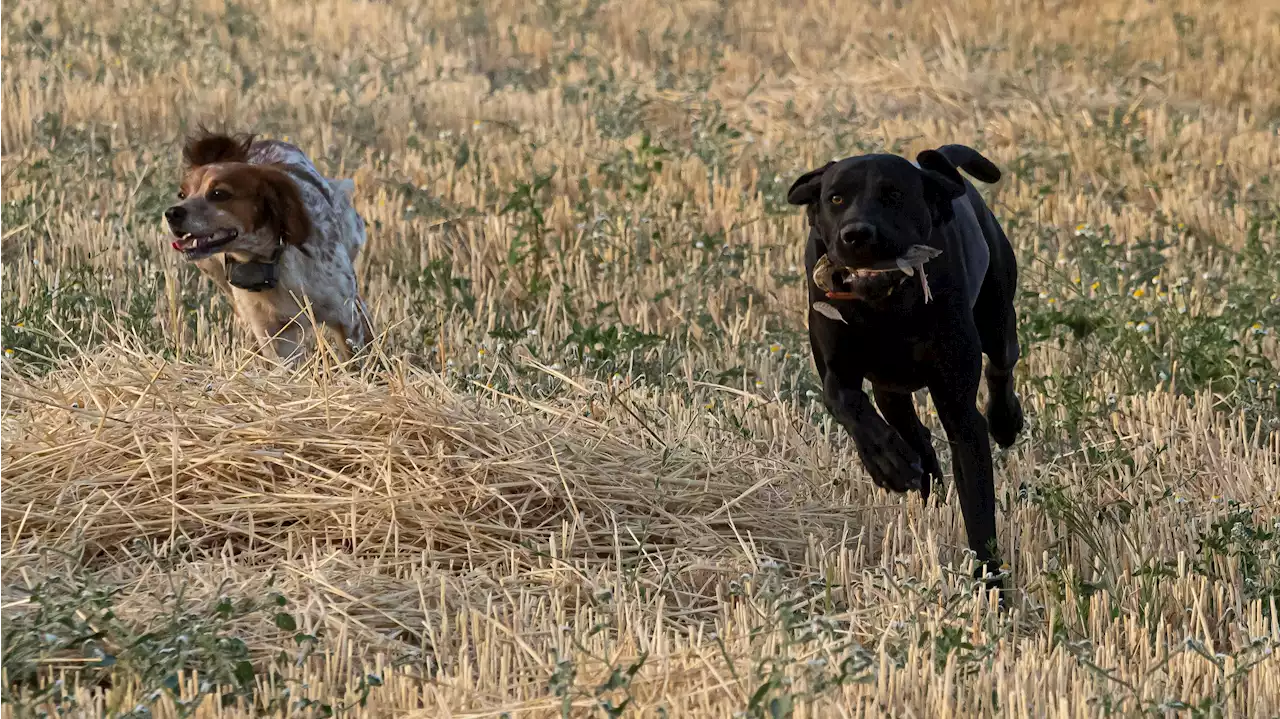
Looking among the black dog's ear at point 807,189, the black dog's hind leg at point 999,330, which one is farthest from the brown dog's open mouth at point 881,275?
the black dog's hind leg at point 999,330

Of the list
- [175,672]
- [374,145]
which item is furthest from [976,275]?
[374,145]

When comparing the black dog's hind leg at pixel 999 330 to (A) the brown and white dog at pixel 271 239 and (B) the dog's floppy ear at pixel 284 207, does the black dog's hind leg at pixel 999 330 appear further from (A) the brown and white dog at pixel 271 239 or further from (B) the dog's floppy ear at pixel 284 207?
(B) the dog's floppy ear at pixel 284 207

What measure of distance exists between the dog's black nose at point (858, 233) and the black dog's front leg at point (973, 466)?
54 cm

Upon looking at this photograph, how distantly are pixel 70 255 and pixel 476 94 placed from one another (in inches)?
188

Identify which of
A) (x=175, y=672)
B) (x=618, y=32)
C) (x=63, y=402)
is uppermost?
(x=175, y=672)

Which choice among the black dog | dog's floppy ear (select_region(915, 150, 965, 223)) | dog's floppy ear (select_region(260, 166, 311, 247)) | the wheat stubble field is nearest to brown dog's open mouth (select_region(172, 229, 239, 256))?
dog's floppy ear (select_region(260, 166, 311, 247))

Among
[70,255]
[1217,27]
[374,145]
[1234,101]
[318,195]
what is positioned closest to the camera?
[318,195]

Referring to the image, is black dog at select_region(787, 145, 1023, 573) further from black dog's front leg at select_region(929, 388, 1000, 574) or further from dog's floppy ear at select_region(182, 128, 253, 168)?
dog's floppy ear at select_region(182, 128, 253, 168)

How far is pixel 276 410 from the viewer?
4.50 meters

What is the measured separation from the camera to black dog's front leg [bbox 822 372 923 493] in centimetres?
407

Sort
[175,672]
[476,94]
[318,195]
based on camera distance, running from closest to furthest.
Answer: [175,672], [318,195], [476,94]

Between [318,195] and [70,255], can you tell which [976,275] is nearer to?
[318,195]

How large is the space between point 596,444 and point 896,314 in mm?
967

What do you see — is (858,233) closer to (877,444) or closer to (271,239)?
(877,444)
